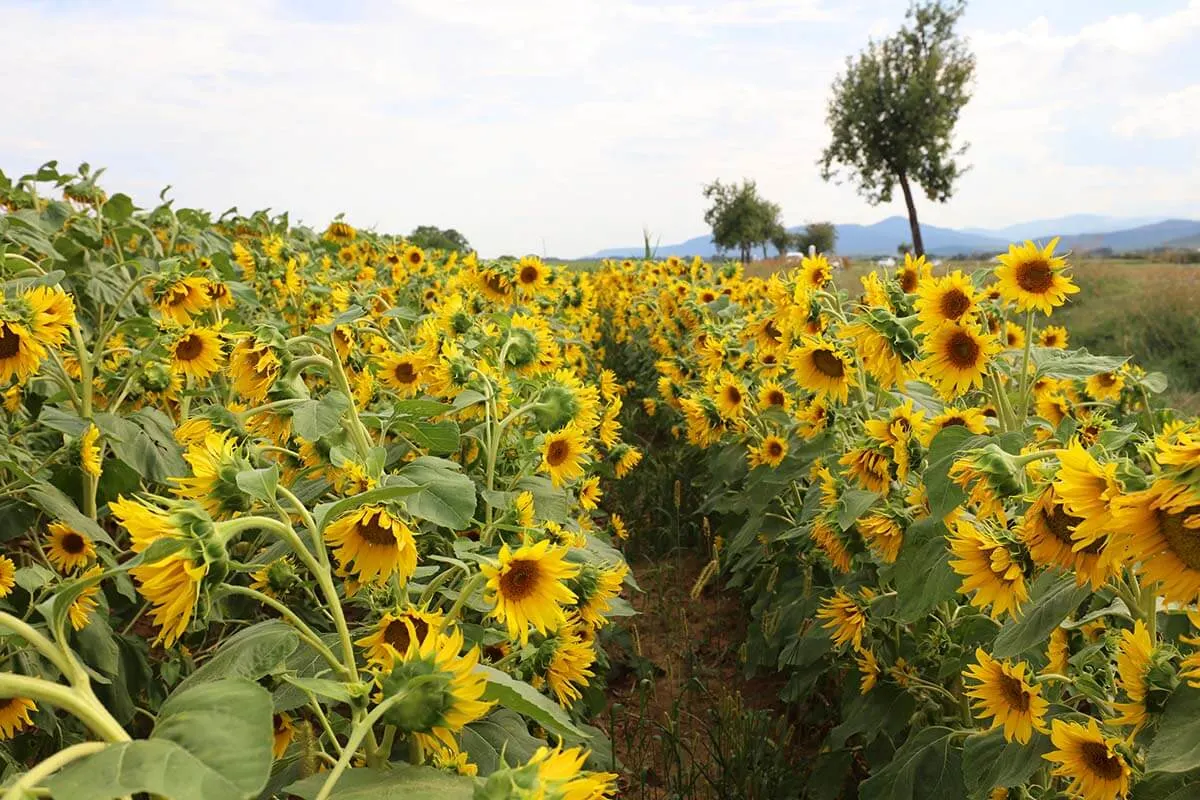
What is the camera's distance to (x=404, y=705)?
0.89 meters

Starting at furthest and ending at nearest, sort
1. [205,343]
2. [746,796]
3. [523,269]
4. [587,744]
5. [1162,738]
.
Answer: [523,269] → [746,796] → [205,343] → [587,744] → [1162,738]

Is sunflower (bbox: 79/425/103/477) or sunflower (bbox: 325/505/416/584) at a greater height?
sunflower (bbox: 79/425/103/477)

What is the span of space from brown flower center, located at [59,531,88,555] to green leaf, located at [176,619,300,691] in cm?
147

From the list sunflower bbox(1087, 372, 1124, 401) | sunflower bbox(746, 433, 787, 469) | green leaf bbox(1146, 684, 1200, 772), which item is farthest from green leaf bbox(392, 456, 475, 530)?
sunflower bbox(1087, 372, 1124, 401)

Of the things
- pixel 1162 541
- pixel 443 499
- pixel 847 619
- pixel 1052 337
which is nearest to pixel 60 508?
pixel 443 499

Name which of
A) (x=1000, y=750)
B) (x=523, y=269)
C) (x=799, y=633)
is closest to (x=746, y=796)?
(x=799, y=633)

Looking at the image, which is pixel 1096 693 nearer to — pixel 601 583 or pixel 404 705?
pixel 601 583

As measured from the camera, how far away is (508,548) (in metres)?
1.20

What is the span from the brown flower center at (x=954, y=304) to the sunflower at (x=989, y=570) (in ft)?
2.27

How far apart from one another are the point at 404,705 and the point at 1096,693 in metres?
1.33

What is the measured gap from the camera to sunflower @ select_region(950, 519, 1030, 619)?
1516 mm

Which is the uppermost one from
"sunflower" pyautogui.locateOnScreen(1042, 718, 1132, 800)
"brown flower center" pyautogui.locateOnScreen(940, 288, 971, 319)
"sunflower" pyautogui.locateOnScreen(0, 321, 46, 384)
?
"sunflower" pyautogui.locateOnScreen(0, 321, 46, 384)

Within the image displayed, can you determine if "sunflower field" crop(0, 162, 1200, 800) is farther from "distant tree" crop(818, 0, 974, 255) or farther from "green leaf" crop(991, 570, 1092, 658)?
"distant tree" crop(818, 0, 974, 255)

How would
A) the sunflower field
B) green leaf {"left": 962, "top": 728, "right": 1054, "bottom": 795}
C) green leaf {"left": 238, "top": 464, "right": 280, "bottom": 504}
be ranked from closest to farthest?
the sunflower field → green leaf {"left": 238, "top": 464, "right": 280, "bottom": 504} → green leaf {"left": 962, "top": 728, "right": 1054, "bottom": 795}
